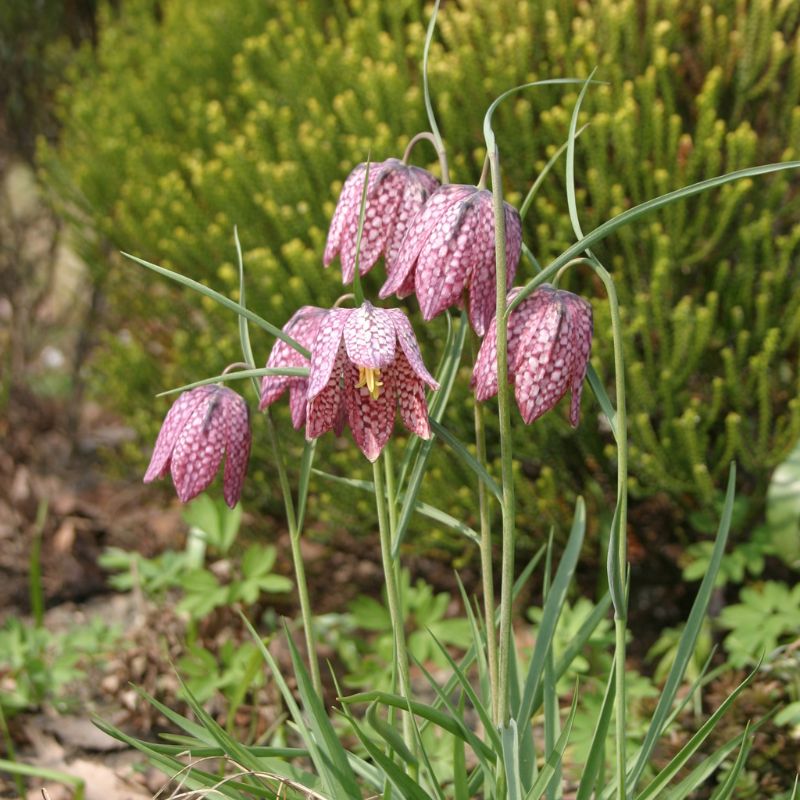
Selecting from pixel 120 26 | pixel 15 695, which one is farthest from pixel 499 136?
pixel 120 26

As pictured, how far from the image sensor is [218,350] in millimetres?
2287

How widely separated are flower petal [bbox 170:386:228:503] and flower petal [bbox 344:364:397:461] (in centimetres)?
15

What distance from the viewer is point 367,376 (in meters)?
1.07

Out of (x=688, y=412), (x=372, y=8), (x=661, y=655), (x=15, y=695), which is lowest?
(x=661, y=655)

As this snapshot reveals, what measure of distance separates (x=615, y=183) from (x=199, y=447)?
3.70 ft

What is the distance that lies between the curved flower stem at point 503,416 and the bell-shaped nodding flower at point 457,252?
0.05 metres

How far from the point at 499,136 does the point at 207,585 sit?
100 cm

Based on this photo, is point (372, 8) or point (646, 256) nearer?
point (646, 256)

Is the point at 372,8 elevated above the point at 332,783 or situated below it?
above

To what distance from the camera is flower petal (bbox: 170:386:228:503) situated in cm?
115

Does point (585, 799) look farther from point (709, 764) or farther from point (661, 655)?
point (661, 655)

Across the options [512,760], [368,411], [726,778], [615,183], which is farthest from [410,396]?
[615,183]

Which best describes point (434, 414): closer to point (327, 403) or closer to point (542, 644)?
point (327, 403)

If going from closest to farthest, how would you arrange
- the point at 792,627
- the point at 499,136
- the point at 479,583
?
the point at 792,627, the point at 499,136, the point at 479,583
